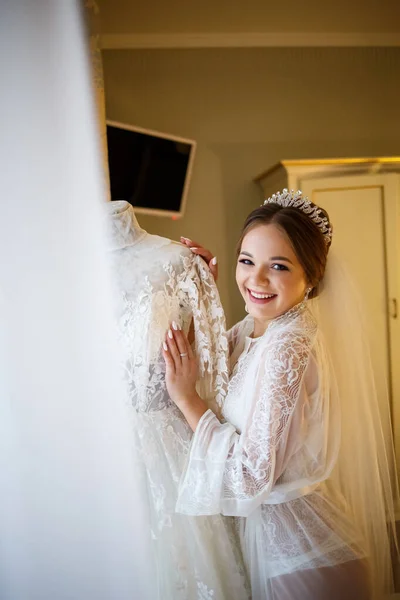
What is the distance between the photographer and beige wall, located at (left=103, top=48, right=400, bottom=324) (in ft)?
9.91

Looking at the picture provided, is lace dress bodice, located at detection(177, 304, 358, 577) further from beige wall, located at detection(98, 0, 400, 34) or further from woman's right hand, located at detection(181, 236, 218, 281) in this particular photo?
beige wall, located at detection(98, 0, 400, 34)

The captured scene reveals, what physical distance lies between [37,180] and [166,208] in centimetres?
238

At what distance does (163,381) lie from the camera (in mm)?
1102

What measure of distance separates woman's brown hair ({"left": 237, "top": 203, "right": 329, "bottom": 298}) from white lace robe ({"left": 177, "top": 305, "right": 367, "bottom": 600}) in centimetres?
10

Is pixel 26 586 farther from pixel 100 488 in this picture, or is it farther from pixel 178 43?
pixel 178 43

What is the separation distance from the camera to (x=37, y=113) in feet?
1.94

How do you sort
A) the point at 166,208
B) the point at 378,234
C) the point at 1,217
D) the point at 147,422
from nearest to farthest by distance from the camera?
the point at 1,217 < the point at 147,422 < the point at 378,234 < the point at 166,208

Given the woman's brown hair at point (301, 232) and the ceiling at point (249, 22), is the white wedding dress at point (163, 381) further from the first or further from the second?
the ceiling at point (249, 22)

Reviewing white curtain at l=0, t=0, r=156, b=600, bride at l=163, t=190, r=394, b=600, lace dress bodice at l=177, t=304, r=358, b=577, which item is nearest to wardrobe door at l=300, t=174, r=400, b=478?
bride at l=163, t=190, r=394, b=600

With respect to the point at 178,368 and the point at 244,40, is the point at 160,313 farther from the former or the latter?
the point at 244,40

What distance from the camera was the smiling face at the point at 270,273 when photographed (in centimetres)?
112

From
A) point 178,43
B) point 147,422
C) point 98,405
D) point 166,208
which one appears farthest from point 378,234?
point 98,405

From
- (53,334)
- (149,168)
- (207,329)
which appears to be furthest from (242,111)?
(53,334)

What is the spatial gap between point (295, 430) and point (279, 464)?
67 mm
